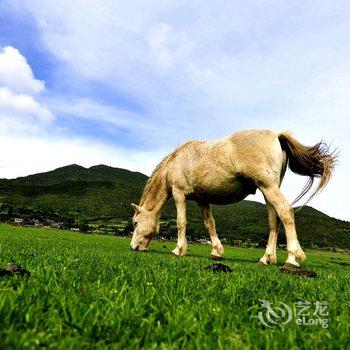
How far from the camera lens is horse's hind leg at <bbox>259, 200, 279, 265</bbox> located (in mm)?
12948

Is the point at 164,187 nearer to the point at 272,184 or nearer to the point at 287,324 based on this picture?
the point at 272,184

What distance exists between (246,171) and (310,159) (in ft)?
7.28

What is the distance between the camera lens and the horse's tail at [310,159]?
12742 mm

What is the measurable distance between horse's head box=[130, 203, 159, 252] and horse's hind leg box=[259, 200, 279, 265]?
17.6 feet

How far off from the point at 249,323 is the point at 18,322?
180 centimetres

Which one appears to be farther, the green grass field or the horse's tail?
the horse's tail

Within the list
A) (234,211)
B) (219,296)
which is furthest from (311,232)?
(219,296)

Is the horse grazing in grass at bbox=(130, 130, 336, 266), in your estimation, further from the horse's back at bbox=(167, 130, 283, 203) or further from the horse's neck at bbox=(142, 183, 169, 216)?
the horse's neck at bbox=(142, 183, 169, 216)

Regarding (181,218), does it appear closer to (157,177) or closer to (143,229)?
(143,229)

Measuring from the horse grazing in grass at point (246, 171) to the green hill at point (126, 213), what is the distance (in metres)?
29.0

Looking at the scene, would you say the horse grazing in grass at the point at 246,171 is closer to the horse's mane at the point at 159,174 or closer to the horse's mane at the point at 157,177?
the horse's mane at the point at 159,174

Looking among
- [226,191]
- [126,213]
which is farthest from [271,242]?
[126,213]
